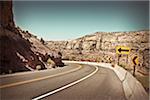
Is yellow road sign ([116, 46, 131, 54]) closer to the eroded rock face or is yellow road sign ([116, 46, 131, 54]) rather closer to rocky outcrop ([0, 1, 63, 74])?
rocky outcrop ([0, 1, 63, 74])

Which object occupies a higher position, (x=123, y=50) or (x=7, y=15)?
(x=7, y=15)

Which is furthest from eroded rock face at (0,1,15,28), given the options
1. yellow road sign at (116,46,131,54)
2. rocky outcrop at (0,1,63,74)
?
yellow road sign at (116,46,131,54)

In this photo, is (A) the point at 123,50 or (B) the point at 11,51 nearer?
(B) the point at 11,51

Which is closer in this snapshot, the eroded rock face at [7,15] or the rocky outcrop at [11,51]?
the rocky outcrop at [11,51]

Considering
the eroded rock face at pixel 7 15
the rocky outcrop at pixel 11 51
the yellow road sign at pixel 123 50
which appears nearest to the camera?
the rocky outcrop at pixel 11 51

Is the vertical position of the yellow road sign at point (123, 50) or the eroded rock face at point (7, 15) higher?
the eroded rock face at point (7, 15)

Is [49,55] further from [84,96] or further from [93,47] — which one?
[93,47]

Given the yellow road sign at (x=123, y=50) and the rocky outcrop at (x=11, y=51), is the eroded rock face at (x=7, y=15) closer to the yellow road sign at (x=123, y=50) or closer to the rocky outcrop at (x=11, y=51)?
the rocky outcrop at (x=11, y=51)

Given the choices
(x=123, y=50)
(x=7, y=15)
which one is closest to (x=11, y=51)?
(x=7, y=15)

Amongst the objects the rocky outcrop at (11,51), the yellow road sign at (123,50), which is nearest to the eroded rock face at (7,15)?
the rocky outcrop at (11,51)

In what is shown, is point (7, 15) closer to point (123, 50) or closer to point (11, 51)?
point (11, 51)

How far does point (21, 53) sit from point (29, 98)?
2044cm

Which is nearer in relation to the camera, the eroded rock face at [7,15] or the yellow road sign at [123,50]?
the yellow road sign at [123,50]

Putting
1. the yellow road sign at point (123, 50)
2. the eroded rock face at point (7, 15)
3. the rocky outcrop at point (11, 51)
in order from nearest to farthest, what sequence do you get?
1. the rocky outcrop at point (11, 51)
2. the yellow road sign at point (123, 50)
3. the eroded rock face at point (7, 15)
